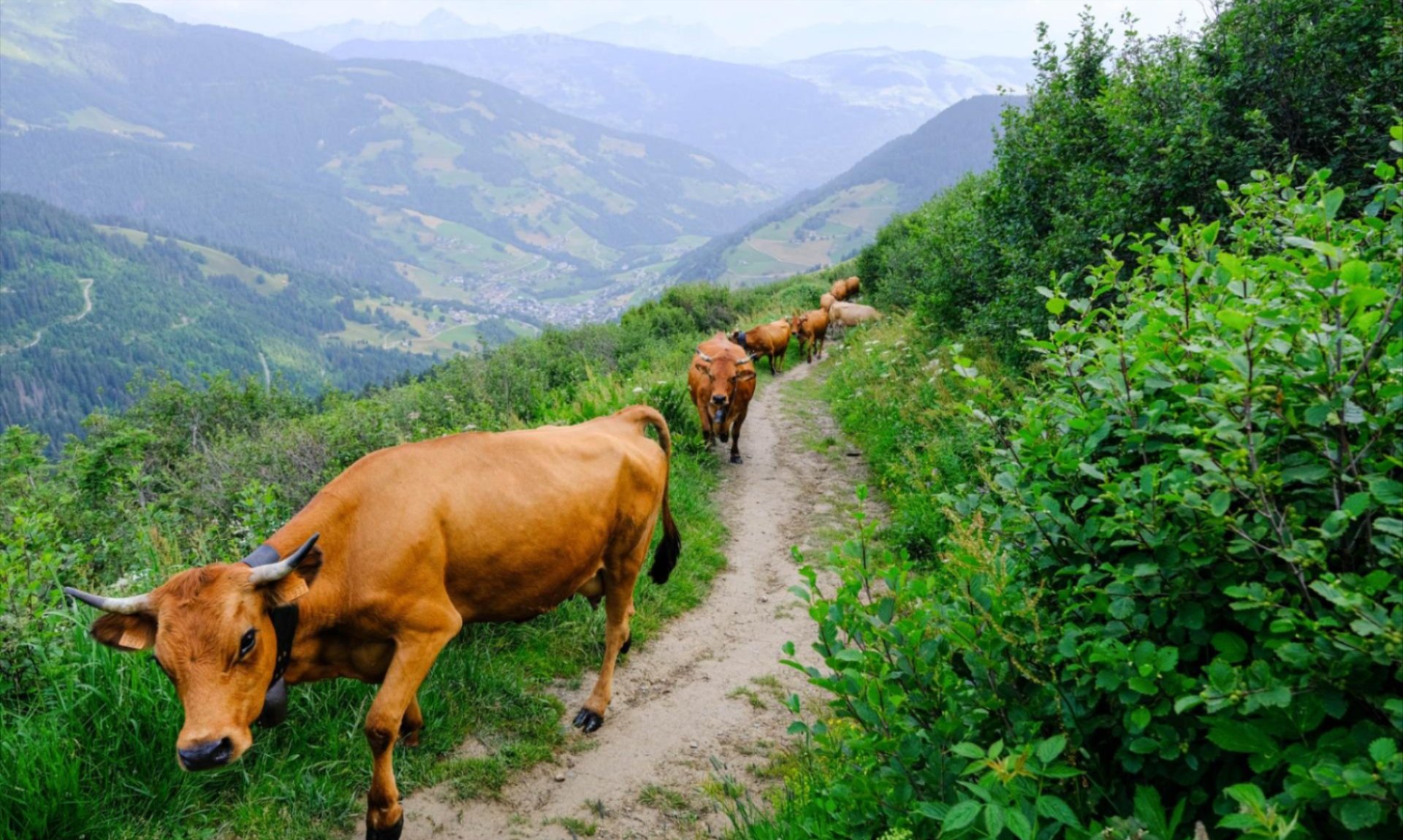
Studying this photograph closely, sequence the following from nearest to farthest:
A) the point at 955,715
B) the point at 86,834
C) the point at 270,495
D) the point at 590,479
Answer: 1. the point at 955,715
2. the point at 86,834
3. the point at 590,479
4. the point at 270,495

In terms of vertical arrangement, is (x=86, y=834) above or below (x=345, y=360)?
above

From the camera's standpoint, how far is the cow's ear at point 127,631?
10.8 feet

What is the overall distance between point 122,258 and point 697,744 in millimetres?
249604

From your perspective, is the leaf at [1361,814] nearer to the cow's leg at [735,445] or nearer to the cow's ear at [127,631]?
the cow's ear at [127,631]

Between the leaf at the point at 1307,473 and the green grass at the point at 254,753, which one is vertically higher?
the leaf at the point at 1307,473

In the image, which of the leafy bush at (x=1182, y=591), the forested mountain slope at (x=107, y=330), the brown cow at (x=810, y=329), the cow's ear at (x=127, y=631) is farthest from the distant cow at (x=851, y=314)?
the forested mountain slope at (x=107, y=330)

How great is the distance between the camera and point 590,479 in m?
5.16

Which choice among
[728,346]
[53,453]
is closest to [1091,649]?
[728,346]

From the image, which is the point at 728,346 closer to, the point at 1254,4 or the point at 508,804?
the point at 1254,4

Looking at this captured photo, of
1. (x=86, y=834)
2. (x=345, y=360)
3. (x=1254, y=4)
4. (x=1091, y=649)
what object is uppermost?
(x=1254, y=4)

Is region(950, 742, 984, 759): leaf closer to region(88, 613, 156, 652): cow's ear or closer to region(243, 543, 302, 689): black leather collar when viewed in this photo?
region(243, 543, 302, 689): black leather collar

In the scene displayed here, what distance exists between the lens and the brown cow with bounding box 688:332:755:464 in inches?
484

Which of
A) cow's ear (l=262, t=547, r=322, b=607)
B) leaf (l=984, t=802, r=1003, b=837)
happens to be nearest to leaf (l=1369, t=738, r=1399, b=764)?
leaf (l=984, t=802, r=1003, b=837)

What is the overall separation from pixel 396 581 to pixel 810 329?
21697 millimetres
